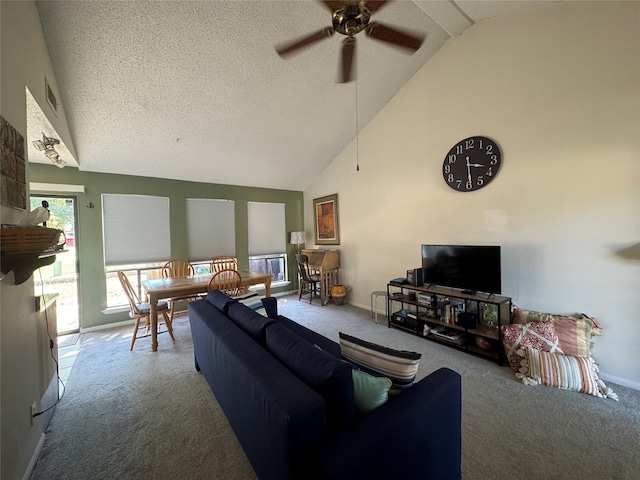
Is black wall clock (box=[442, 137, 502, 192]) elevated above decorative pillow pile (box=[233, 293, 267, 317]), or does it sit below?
above

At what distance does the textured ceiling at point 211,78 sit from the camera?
2.18m

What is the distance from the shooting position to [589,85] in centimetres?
229

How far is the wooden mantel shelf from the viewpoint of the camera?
1.17m

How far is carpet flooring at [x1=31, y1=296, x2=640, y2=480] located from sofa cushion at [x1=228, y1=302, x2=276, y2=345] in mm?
767

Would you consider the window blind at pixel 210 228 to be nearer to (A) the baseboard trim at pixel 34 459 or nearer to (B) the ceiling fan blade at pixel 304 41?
(A) the baseboard trim at pixel 34 459

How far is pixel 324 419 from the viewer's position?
Answer: 978 millimetres

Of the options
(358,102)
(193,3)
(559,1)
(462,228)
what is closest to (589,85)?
(559,1)

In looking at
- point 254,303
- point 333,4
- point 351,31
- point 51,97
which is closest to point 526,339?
point 254,303

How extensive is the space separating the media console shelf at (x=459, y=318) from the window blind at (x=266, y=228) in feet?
10.0

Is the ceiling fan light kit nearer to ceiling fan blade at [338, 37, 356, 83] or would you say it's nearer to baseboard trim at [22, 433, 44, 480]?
baseboard trim at [22, 433, 44, 480]

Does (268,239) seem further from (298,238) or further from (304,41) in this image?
(304,41)

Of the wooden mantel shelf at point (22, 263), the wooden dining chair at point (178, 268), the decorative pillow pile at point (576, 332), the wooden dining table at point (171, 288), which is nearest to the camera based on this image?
the wooden mantel shelf at point (22, 263)

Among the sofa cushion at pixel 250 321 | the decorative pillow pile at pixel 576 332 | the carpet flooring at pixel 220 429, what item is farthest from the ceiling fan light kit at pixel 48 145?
the decorative pillow pile at pixel 576 332

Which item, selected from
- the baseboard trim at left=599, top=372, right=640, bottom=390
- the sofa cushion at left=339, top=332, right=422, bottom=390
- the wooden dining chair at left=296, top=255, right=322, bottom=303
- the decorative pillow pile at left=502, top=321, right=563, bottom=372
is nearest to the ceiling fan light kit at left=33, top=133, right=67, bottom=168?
the sofa cushion at left=339, top=332, right=422, bottom=390
